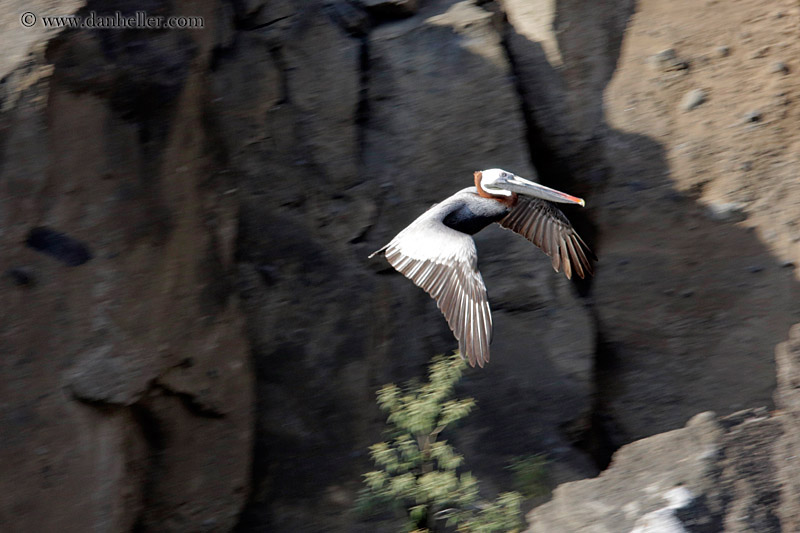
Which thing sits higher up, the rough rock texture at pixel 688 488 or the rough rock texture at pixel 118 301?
the rough rock texture at pixel 118 301

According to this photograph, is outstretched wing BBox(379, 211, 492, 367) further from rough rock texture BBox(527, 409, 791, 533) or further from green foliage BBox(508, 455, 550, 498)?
green foliage BBox(508, 455, 550, 498)

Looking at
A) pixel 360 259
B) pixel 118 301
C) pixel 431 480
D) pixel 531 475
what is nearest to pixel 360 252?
pixel 360 259

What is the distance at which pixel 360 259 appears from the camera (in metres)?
4.60

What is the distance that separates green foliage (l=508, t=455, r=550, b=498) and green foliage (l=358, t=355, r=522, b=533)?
28cm

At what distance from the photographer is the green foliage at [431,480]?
383cm

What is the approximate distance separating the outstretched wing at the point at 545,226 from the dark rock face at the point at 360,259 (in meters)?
0.47

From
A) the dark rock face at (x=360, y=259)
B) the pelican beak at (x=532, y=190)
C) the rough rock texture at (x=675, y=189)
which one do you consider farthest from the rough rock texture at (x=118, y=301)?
the rough rock texture at (x=675, y=189)

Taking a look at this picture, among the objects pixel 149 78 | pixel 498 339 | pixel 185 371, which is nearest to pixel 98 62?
pixel 149 78

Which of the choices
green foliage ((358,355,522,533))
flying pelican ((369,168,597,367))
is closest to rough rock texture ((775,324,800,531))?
flying pelican ((369,168,597,367))

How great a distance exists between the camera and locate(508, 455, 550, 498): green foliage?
4348mm

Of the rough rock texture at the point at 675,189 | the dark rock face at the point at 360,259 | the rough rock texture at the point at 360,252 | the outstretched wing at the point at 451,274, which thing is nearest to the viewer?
the dark rock face at the point at 360,259

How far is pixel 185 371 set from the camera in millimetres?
3613

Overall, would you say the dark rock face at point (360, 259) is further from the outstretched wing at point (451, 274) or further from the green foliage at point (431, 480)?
the outstretched wing at point (451, 274)

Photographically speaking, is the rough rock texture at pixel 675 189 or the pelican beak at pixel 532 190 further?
the rough rock texture at pixel 675 189
